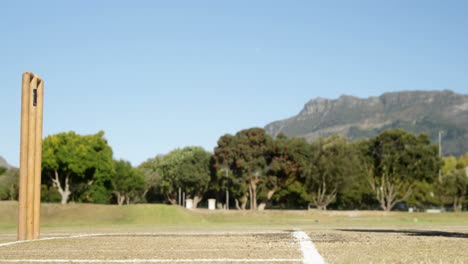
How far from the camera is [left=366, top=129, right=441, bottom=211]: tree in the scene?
3297 inches

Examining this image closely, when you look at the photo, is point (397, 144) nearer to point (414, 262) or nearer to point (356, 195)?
point (356, 195)

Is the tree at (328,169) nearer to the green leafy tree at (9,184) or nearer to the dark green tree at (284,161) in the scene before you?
the dark green tree at (284,161)

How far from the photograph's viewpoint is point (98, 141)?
83438 millimetres

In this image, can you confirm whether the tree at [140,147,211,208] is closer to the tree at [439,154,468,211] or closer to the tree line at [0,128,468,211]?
the tree line at [0,128,468,211]

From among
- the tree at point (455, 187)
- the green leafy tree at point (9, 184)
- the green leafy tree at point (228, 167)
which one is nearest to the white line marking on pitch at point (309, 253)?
the green leafy tree at point (228, 167)

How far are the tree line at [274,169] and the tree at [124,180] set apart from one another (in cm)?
18

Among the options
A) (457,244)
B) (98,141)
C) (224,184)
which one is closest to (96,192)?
(98,141)

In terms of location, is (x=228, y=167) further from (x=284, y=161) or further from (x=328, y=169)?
(x=328, y=169)

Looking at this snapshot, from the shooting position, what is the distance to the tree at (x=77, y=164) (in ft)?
253

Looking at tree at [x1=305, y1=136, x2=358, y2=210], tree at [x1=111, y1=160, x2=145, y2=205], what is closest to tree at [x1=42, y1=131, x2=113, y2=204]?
tree at [x1=111, y1=160, x2=145, y2=205]

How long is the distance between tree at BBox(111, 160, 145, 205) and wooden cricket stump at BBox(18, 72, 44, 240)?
75613 mm

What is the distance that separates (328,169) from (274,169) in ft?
23.5

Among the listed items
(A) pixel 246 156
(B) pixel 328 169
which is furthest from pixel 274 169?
(B) pixel 328 169

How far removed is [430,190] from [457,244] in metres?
87.5
